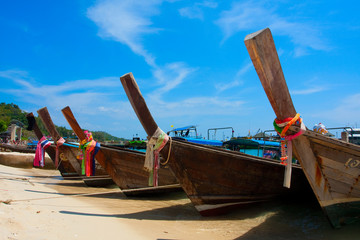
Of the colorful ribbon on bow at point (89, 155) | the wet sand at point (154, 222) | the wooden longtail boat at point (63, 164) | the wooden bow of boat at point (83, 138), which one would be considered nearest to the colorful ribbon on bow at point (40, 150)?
the wooden longtail boat at point (63, 164)

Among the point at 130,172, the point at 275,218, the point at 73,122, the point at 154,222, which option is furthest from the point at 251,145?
the point at 73,122

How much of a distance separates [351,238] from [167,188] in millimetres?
4898

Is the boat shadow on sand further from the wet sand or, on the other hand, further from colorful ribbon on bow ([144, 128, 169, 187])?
colorful ribbon on bow ([144, 128, 169, 187])

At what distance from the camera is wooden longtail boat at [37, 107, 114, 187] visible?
10242mm

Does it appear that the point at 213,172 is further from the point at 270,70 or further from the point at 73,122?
the point at 73,122

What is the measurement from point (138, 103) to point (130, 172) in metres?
3.38

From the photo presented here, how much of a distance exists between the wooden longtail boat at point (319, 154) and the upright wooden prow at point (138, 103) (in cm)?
251

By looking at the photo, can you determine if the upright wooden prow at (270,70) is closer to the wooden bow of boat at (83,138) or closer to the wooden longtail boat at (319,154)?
the wooden longtail boat at (319,154)

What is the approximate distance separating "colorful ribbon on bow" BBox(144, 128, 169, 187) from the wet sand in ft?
3.43

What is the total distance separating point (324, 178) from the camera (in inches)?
160

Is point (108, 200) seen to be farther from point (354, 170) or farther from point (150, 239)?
point (354, 170)

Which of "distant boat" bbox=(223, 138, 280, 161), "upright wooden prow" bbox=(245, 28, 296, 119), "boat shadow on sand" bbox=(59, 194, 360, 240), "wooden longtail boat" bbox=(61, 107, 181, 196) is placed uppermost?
"upright wooden prow" bbox=(245, 28, 296, 119)

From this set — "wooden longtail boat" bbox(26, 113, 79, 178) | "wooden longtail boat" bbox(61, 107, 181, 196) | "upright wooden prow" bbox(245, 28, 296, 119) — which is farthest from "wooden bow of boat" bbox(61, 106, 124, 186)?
"upright wooden prow" bbox(245, 28, 296, 119)

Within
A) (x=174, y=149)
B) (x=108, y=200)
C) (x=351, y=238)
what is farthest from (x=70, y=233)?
(x=351, y=238)
